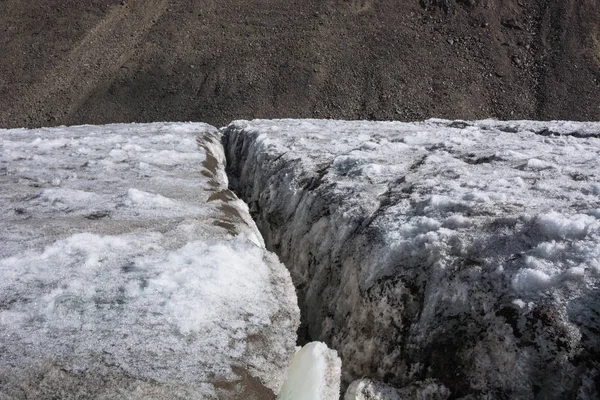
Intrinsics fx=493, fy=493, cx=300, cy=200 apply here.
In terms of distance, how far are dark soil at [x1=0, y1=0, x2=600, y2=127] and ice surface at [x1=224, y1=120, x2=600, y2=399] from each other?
32.7 feet

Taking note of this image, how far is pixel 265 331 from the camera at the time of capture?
254 cm

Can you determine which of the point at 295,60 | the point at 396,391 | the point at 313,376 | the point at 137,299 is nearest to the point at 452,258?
the point at 396,391

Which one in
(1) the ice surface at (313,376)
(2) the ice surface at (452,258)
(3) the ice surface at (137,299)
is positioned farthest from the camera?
(1) the ice surface at (313,376)

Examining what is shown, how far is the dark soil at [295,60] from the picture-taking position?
14.1m

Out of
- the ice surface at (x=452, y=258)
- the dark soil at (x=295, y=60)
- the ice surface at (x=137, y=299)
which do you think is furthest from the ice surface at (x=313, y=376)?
the dark soil at (x=295, y=60)

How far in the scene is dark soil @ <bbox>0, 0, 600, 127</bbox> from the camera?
46.4 feet

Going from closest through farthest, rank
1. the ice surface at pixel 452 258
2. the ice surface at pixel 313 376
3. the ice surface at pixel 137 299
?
the ice surface at pixel 452 258
the ice surface at pixel 137 299
the ice surface at pixel 313 376

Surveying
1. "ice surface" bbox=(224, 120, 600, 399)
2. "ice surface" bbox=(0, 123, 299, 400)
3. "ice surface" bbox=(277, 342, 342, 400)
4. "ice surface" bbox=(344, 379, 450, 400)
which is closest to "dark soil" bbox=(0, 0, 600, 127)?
"ice surface" bbox=(224, 120, 600, 399)

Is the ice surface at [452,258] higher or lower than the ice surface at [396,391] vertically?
higher

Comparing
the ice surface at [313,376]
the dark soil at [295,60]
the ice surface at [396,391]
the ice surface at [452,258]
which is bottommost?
the dark soil at [295,60]

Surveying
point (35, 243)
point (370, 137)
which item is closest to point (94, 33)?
point (370, 137)

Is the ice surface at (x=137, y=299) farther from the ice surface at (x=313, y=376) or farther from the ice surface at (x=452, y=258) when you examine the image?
the ice surface at (x=452, y=258)

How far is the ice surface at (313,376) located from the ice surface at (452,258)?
28 centimetres

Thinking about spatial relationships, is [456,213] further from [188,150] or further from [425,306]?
[188,150]
